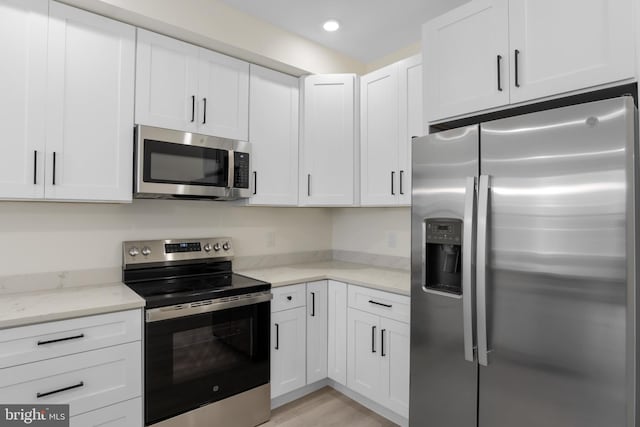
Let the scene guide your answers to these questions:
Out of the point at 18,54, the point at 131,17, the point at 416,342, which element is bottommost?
the point at 416,342

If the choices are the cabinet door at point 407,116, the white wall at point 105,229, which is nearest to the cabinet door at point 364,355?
the cabinet door at point 407,116

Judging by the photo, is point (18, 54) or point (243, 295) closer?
point (18, 54)

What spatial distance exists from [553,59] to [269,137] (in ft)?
5.90

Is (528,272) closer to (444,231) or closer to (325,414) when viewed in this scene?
(444,231)

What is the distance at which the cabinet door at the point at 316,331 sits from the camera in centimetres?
255

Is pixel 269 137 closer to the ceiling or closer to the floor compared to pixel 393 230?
closer to the ceiling

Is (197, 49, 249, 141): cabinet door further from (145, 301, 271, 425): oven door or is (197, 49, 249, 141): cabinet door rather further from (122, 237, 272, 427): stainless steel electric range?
(145, 301, 271, 425): oven door

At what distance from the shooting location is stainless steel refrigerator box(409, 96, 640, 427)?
123cm

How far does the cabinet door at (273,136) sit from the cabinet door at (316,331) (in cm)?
71

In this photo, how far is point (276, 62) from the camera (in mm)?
2588

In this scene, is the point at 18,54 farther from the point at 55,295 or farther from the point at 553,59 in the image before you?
the point at 553,59

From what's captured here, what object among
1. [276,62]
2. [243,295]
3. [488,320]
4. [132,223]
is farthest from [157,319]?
[276,62]

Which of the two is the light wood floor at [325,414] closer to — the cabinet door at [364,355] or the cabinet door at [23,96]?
the cabinet door at [364,355]

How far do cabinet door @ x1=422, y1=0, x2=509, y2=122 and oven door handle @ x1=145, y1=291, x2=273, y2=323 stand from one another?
150cm
